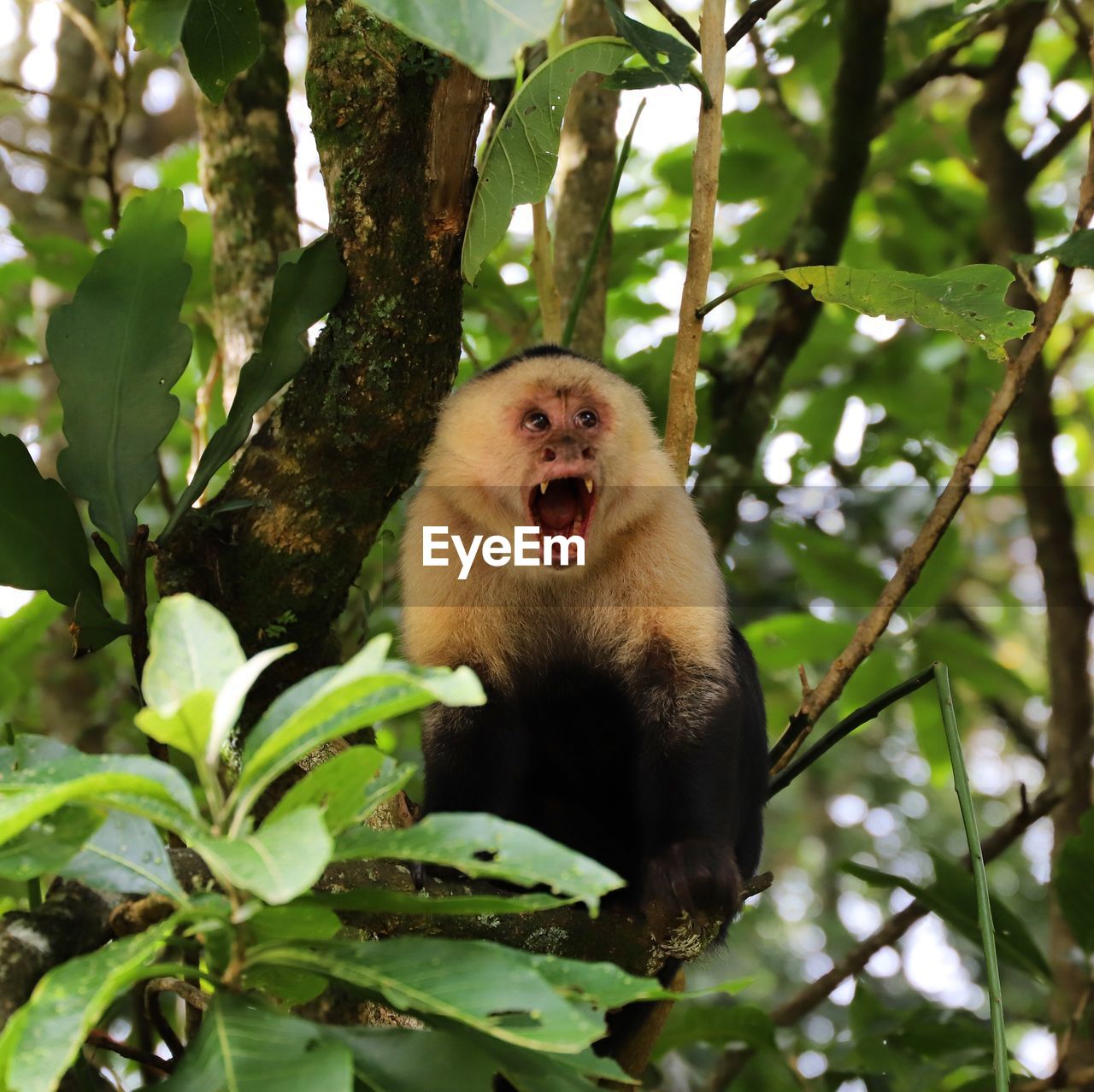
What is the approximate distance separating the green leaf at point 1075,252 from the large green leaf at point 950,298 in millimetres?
476

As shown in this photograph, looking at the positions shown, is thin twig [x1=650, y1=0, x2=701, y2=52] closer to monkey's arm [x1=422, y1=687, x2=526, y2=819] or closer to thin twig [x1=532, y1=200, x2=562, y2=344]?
thin twig [x1=532, y1=200, x2=562, y2=344]

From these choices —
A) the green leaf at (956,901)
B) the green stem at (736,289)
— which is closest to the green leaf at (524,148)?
the green stem at (736,289)

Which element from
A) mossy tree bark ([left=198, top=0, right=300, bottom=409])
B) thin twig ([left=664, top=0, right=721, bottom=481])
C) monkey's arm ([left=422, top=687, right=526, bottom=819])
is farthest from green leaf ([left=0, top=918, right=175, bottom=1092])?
mossy tree bark ([left=198, top=0, right=300, bottom=409])

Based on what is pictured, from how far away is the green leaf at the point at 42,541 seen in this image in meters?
2.19

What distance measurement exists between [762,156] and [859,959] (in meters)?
2.55

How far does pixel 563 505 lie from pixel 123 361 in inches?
39.6

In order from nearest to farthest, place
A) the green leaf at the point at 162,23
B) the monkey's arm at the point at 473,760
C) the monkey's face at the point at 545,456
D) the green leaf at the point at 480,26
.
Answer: the green leaf at the point at 480,26
the green leaf at the point at 162,23
the monkey's arm at the point at 473,760
the monkey's face at the point at 545,456

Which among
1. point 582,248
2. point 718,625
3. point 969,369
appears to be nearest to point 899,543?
point 969,369

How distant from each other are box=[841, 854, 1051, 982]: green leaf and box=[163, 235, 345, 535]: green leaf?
1.69 m

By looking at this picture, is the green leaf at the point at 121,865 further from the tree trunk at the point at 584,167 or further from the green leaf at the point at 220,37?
the tree trunk at the point at 584,167

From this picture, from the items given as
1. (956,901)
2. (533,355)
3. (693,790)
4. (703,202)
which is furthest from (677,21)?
(956,901)

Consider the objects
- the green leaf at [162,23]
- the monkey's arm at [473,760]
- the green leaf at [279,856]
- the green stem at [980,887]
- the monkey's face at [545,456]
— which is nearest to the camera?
the green leaf at [279,856]

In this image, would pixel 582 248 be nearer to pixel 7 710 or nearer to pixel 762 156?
pixel 762 156

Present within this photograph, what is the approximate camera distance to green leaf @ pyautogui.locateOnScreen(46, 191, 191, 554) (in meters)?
2.31
